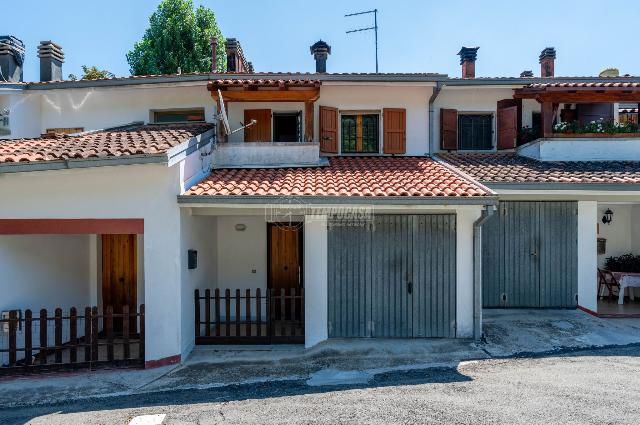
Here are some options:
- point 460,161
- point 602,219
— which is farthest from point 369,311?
point 602,219

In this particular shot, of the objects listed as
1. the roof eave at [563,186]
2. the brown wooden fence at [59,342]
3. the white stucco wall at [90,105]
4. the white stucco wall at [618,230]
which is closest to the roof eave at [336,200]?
the brown wooden fence at [59,342]

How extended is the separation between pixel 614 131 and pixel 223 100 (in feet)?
35.1

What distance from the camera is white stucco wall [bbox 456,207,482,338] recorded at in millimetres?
7863

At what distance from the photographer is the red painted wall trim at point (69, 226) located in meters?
6.88

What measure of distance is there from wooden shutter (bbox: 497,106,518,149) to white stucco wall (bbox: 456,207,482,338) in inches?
208

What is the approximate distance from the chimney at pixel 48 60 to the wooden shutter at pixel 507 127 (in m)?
14.1

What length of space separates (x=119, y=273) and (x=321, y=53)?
29.2 feet

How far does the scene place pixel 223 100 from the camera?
1007 cm

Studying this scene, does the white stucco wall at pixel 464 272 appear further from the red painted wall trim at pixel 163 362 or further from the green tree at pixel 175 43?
the green tree at pixel 175 43

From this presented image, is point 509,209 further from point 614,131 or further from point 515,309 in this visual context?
point 614,131

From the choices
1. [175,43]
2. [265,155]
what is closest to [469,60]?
[265,155]

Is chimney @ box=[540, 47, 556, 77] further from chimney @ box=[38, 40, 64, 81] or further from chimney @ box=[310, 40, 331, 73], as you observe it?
chimney @ box=[38, 40, 64, 81]

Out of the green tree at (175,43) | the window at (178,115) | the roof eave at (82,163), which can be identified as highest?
the green tree at (175,43)

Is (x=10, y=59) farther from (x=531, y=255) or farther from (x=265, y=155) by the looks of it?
(x=531, y=255)
